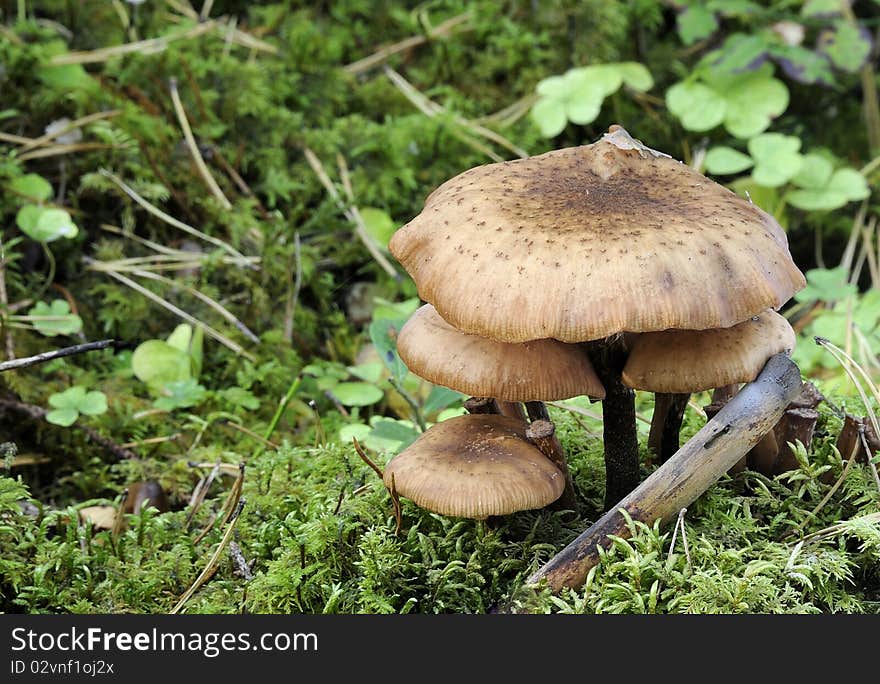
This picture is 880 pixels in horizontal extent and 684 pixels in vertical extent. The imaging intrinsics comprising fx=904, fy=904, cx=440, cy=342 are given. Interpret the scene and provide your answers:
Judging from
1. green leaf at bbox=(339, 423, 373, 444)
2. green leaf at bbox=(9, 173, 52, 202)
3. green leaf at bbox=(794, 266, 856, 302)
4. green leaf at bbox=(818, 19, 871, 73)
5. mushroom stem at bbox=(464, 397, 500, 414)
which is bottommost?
green leaf at bbox=(339, 423, 373, 444)

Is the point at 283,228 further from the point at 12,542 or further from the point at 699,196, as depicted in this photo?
the point at 699,196

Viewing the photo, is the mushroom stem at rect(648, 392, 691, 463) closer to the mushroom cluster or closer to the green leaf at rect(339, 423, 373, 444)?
the mushroom cluster

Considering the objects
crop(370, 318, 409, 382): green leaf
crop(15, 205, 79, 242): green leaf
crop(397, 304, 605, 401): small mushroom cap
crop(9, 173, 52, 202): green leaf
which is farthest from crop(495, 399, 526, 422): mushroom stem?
crop(9, 173, 52, 202): green leaf

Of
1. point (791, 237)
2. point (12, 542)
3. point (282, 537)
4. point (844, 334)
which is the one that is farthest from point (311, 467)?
point (791, 237)

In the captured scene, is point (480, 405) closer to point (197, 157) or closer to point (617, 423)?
point (617, 423)

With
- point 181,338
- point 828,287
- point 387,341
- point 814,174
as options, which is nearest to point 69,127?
point 181,338

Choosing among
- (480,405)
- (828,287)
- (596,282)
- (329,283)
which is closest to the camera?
(596,282)

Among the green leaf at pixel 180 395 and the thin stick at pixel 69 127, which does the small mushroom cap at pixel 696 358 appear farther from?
the thin stick at pixel 69 127

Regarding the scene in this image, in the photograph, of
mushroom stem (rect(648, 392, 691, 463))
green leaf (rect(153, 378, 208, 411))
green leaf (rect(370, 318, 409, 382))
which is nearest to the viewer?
mushroom stem (rect(648, 392, 691, 463))
